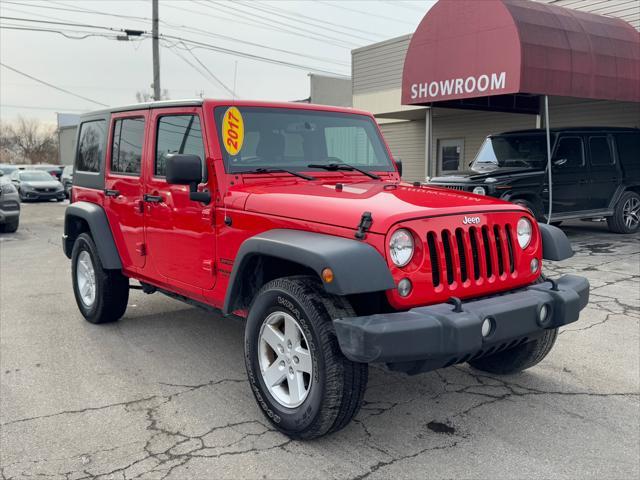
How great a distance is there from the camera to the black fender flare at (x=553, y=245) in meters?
3.86

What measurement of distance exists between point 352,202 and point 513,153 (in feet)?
26.1

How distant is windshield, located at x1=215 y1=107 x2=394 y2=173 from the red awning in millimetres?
6754

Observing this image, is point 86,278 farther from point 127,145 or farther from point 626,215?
point 626,215

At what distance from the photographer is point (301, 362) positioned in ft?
10.9

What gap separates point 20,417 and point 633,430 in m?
3.64

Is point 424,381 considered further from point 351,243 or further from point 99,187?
point 99,187

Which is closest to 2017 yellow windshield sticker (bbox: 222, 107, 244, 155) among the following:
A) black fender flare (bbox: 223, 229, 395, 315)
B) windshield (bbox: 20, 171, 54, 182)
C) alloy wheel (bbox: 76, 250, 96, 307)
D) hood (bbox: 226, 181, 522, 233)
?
hood (bbox: 226, 181, 522, 233)

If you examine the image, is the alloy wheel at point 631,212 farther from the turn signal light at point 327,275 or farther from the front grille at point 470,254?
the turn signal light at point 327,275

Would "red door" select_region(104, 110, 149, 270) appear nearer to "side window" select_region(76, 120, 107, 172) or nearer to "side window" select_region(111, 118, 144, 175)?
"side window" select_region(111, 118, 144, 175)

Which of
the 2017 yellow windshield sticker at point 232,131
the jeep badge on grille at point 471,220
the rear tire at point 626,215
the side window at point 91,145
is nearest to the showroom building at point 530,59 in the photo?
the rear tire at point 626,215

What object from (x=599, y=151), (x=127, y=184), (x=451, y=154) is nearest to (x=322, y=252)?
(x=127, y=184)

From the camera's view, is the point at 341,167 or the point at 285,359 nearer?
the point at 285,359

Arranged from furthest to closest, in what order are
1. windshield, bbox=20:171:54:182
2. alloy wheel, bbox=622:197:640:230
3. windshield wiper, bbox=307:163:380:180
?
windshield, bbox=20:171:54:182
alloy wheel, bbox=622:197:640:230
windshield wiper, bbox=307:163:380:180

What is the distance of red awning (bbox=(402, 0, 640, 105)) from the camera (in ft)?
35.7
